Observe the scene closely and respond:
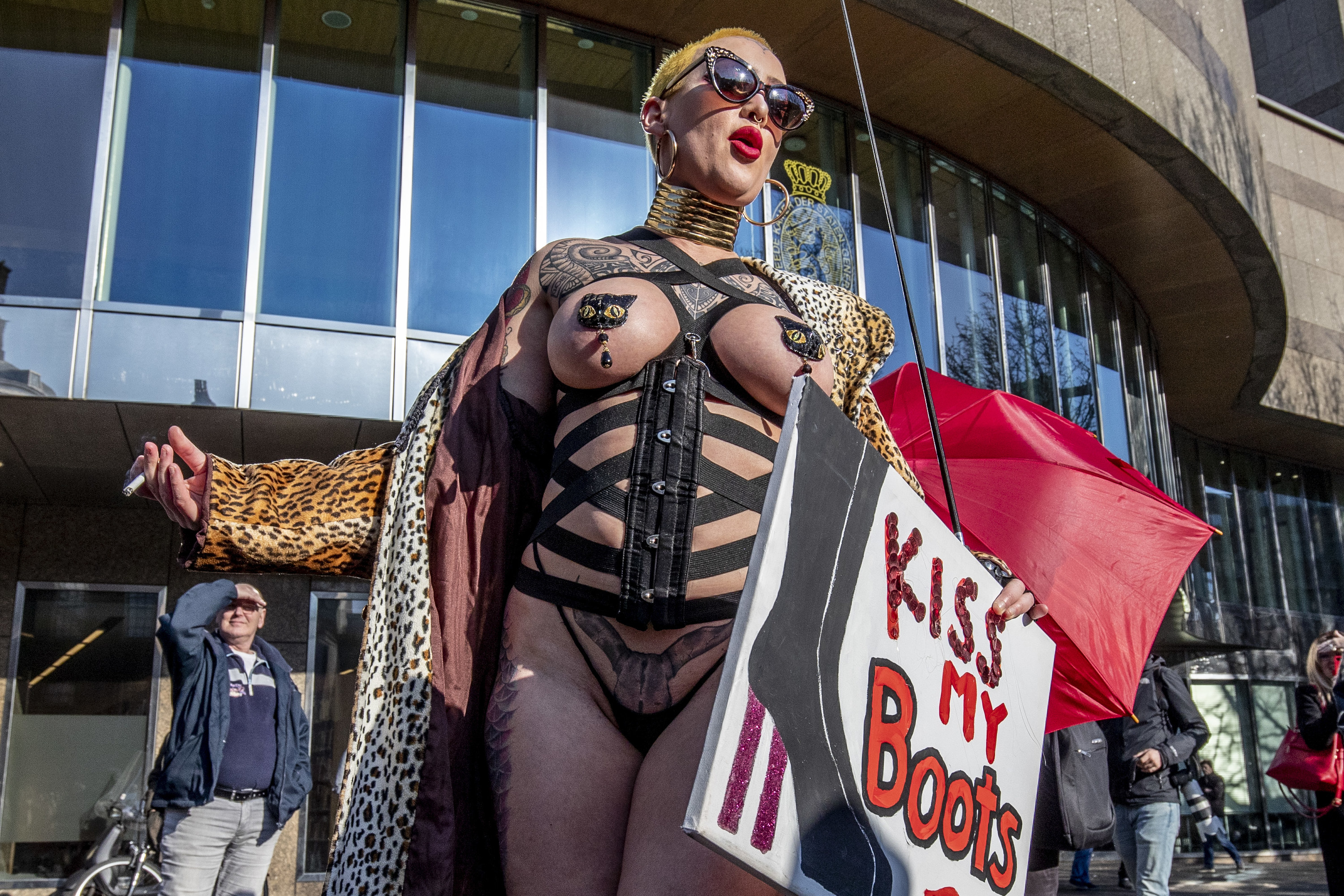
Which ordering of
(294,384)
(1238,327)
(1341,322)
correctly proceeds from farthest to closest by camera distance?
(1341,322) < (1238,327) < (294,384)

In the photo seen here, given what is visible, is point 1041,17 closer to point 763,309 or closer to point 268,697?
point 268,697

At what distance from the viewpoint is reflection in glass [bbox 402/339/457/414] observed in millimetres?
8742

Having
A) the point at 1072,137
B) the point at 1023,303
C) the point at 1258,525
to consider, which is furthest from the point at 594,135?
the point at 1258,525

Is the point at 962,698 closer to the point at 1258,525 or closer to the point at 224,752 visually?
the point at 224,752

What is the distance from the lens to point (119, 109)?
8.77 metres

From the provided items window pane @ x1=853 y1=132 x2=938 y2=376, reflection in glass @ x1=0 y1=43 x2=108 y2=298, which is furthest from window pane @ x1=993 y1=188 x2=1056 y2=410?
reflection in glass @ x1=0 y1=43 x2=108 y2=298

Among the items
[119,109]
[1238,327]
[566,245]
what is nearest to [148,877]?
[119,109]

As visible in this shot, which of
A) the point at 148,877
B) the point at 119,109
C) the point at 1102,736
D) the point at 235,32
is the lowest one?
the point at 148,877

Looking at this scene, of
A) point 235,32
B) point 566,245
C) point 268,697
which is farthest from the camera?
point 235,32

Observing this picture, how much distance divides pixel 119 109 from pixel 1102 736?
319 inches

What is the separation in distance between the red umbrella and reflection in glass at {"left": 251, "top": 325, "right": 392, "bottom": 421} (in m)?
5.12

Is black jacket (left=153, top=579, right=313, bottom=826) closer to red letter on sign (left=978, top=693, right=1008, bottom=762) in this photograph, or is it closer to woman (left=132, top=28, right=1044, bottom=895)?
woman (left=132, top=28, right=1044, bottom=895)

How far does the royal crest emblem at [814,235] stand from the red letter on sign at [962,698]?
9.10 meters

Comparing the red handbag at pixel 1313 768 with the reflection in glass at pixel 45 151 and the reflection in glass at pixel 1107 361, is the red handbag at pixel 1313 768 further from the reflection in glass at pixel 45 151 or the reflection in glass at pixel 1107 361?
the reflection in glass at pixel 1107 361
